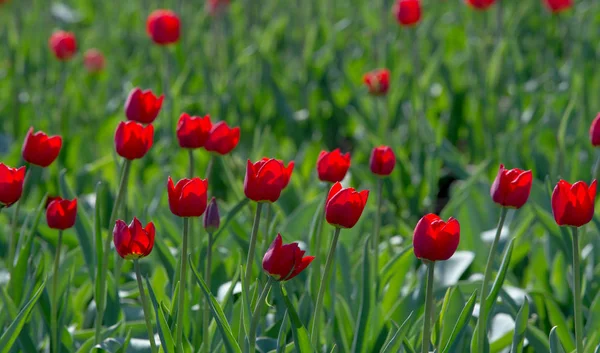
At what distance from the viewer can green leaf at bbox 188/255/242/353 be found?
3.93 ft

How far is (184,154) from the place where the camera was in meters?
2.78

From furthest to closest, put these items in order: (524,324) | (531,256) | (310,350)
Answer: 1. (531,256)
2. (524,324)
3. (310,350)

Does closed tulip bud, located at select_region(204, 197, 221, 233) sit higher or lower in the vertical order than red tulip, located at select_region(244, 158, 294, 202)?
lower

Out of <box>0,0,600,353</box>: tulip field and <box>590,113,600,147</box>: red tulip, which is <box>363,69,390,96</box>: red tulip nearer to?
<box>0,0,600,353</box>: tulip field

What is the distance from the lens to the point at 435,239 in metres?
1.17

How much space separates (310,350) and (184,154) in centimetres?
160

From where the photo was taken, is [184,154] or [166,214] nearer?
[166,214]

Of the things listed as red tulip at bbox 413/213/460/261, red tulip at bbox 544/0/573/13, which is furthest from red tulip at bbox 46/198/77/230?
red tulip at bbox 544/0/573/13

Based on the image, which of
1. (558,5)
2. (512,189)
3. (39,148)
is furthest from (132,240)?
(558,5)

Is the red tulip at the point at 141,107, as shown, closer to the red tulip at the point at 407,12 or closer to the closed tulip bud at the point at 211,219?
the closed tulip bud at the point at 211,219

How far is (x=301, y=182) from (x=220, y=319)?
4.80 feet

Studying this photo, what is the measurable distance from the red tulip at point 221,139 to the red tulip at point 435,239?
55 cm

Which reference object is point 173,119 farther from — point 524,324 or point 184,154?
point 524,324

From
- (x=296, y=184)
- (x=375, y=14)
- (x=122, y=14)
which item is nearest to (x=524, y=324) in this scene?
(x=296, y=184)
